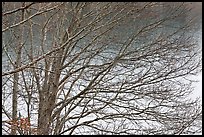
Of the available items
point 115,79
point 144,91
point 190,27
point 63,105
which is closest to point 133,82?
point 144,91

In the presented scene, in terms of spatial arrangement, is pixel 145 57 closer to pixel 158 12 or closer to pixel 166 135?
pixel 158 12

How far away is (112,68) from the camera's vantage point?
30.6 feet

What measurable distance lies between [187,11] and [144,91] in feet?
7.14

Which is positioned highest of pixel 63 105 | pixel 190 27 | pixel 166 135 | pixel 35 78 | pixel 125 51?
pixel 190 27

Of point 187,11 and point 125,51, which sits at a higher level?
point 187,11

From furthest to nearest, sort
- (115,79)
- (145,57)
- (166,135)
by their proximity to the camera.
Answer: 1. (115,79)
2. (145,57)
3. (166,135)

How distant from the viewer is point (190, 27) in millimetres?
10094

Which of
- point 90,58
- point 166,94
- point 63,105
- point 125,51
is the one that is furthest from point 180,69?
point 63,105

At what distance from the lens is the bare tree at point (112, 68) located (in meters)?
8.80

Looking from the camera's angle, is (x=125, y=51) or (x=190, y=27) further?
(x=190, y=27)

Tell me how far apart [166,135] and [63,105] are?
219 centimetres

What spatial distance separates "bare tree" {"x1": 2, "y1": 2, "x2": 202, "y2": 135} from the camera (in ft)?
28.9

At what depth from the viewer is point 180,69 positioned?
9.28 m

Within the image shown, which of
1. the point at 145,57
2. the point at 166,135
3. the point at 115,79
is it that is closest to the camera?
the point at 166,135
